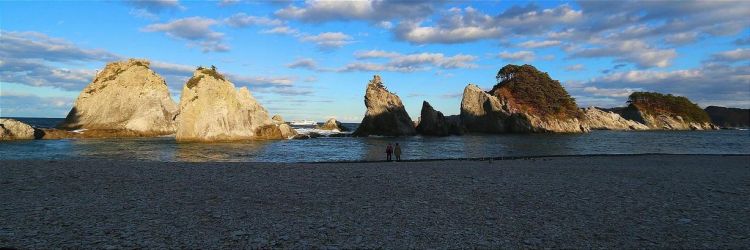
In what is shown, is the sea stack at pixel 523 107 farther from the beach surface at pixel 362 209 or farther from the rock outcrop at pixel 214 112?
the beach surface at pixel 362 209

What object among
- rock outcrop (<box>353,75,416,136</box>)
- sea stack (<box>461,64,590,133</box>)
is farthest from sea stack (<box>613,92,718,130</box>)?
rock outcrop (<box>353,75,416,136</box>)

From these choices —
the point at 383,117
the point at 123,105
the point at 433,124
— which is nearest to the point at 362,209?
the point at 383,117

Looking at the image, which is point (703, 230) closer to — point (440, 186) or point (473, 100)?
point (440, 186)

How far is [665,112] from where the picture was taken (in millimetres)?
183875

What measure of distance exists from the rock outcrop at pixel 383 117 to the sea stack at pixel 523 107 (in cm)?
3478

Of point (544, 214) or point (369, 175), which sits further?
point (369, 175)

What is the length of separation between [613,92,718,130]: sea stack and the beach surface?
597 feet

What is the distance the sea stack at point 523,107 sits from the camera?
12494 cm

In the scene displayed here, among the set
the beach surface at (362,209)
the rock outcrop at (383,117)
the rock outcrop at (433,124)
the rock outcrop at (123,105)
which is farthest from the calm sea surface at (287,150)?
the rock outcrop at (433,124)

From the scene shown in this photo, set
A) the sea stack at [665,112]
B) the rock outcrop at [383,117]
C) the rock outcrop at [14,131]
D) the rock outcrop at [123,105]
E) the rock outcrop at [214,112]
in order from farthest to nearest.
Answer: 1. the sea stack at [665,112]
2. the rock outcrop at [383,117]
3. the rock outcrop at [123,105]
4. the rock outcrop at [214,112]
5. the rock outcrop at [14,131]

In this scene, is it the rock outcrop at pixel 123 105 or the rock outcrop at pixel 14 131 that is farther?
the rock outcrop at pixel 123 105

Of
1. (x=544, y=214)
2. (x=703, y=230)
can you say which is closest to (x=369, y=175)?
(x=544, y=214)

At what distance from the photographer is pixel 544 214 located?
12992 mm

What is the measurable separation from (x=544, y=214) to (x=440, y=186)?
5.88m
